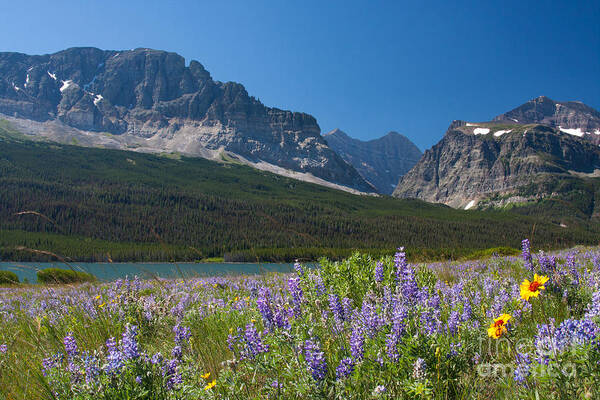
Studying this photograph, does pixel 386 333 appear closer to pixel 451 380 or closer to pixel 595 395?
A: pixel 451 380

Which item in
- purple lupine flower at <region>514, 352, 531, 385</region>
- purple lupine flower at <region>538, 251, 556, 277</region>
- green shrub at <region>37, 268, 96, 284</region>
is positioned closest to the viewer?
purple lupine flower at <region>514, 352, 531, 385</region>

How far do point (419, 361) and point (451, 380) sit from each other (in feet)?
1.83

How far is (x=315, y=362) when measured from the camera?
2420 mm

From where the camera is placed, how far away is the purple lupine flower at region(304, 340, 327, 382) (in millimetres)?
2412

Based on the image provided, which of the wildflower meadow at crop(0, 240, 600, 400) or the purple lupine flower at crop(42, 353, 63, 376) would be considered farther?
the purple lupine flower at crop(42, 353, 63, 376)

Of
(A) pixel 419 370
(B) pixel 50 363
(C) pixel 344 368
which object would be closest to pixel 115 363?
(B) pixel 50 363

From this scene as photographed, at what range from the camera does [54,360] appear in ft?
12.0

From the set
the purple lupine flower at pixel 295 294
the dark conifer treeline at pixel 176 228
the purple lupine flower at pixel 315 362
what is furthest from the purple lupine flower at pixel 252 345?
the dark conifer treeline at pixel 176 228

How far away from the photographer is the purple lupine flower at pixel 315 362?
2412 mm

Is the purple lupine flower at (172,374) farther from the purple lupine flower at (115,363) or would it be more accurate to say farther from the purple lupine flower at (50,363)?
the purple lupine flower at (50,363)

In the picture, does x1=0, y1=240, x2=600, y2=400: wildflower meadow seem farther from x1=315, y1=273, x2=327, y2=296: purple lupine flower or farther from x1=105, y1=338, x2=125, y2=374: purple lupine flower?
x1=315, y1=273, x2=327, y2=296: purple lupine flower

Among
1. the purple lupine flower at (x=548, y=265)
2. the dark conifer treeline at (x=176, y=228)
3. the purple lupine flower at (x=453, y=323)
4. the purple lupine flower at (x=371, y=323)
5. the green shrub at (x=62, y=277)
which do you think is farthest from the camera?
the dark conifer treeline at (x=176, y=228)

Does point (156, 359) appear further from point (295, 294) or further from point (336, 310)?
point (336, 310)

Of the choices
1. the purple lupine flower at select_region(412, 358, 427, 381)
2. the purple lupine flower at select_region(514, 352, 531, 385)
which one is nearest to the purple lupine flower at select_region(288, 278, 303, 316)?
the purple lupine flower at select_region(412, 358, 427, 381)
